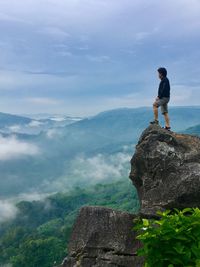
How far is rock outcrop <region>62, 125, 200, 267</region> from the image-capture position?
756 inches

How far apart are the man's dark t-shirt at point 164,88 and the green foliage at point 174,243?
12665 mm

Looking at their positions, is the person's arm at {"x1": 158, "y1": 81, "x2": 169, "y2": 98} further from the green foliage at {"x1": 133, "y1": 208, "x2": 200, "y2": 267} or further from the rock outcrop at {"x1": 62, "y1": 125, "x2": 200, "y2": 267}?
the green foliage at {"x1": 133, "y1": 208, "x2": 200, "y2": 267}

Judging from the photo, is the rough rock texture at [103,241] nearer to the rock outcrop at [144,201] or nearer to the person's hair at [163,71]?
the rock outcrop at [144,201]

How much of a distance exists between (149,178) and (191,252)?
9.45 meters

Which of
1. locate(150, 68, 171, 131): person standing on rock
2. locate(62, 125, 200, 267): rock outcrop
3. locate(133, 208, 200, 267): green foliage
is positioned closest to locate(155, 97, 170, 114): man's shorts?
locate(150, 68, 171, 131): person standing on rock

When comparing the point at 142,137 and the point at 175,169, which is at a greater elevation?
the point at 142,137

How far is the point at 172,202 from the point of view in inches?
800

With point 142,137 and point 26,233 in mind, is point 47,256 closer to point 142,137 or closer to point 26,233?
point 26,233

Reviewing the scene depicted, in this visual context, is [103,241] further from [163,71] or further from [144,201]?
[163,71]

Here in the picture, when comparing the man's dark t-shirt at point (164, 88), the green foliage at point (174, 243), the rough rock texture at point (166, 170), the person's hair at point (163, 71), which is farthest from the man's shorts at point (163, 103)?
the green foliage at point (174, 243)

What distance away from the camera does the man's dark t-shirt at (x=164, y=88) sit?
24.9 metres

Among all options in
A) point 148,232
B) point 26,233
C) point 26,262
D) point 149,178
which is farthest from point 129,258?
point 26,233

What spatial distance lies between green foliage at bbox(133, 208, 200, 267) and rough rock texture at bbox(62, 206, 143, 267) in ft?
19.1

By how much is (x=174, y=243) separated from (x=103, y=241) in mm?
6919
